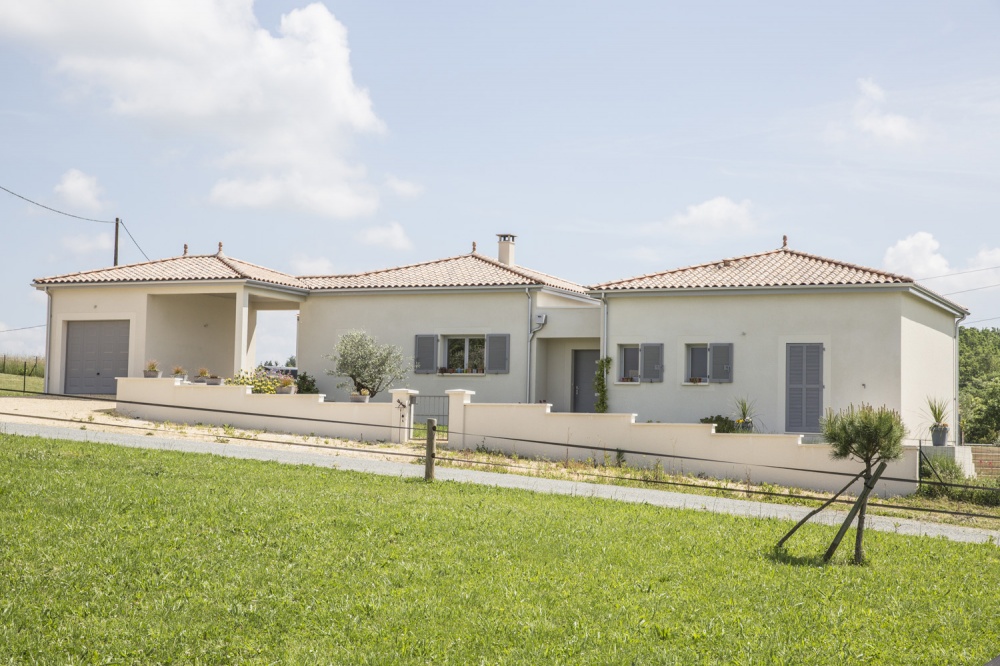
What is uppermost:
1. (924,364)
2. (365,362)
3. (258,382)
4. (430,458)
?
(924,364)

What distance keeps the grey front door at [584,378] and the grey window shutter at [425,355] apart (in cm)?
372

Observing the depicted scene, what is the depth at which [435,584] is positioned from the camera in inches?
348

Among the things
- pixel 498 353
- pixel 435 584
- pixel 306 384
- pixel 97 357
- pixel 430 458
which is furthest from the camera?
Result: pixel 97 357

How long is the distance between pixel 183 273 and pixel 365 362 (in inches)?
246

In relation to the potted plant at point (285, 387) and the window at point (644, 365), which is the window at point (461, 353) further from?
the window at point (644, 365)

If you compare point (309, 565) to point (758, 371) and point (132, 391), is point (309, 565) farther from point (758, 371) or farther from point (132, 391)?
point (132, 391)

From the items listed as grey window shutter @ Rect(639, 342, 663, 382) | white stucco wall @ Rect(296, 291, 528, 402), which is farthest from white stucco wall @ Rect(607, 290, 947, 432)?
white stucco wall @ Rect(296, 291, 528, 402)

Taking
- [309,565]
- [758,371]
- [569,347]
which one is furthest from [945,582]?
[569,347]

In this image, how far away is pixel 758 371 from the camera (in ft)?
71.3

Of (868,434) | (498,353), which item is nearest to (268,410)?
(498,353)

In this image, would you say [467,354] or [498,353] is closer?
[498,353]

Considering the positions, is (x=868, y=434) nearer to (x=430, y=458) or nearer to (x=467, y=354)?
(x=430, y=458)

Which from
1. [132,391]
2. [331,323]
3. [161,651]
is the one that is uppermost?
[331,323]

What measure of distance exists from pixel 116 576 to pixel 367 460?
9.58 meters
